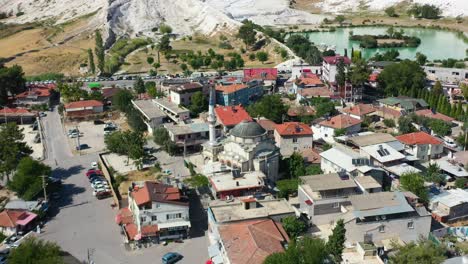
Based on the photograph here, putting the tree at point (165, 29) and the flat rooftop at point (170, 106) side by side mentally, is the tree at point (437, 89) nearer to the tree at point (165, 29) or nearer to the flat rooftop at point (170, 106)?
the flat rooftop at point (170, 106)

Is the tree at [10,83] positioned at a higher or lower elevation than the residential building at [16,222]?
higher

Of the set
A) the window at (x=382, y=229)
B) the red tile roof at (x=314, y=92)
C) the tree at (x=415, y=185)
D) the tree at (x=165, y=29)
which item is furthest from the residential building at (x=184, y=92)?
the tree at (x=165, y=29)

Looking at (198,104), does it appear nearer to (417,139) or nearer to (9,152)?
(9,152)

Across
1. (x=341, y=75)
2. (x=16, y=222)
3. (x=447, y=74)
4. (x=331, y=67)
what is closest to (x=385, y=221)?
(x=16, y=222)

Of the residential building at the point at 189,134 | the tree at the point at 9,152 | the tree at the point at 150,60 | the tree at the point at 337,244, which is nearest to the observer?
the tree at the point at 337,244

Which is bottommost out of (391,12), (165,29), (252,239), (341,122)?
(252,239)

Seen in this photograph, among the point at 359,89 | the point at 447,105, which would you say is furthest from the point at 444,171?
the point at 359,89

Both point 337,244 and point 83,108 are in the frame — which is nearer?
point 337,244
